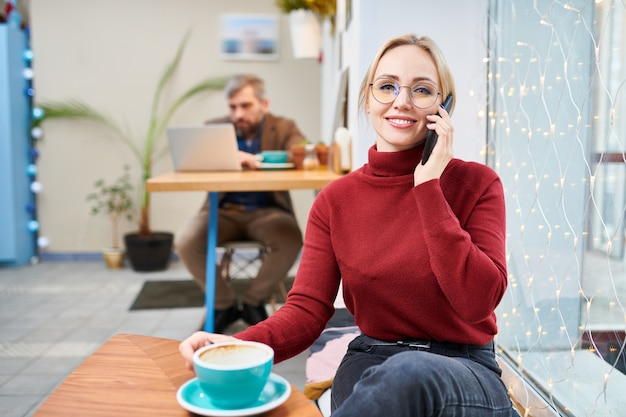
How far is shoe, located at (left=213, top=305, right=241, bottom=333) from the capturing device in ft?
9.67

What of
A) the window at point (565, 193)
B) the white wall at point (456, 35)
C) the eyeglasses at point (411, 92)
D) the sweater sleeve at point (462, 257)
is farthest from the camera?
the white wall at point (456, 35)

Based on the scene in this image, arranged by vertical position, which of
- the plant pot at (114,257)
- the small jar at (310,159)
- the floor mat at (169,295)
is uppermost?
the small jar at (310,159)

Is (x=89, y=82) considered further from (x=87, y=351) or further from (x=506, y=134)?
(x=506, y=134)

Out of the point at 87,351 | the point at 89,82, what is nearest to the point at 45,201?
the point at 89,82

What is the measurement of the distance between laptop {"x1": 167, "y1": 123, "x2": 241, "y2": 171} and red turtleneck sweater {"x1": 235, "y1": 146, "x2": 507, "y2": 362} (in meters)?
1.54

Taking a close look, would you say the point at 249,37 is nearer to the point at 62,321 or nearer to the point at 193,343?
the point at 62,321

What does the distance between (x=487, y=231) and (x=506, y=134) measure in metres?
0.90

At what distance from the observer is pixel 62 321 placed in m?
3.21

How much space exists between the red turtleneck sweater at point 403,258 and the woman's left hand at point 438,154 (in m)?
0.02

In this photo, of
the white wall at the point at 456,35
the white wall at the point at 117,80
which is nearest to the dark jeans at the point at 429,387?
the white wall at the point at 456,35

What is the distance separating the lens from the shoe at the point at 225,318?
2.95 metres

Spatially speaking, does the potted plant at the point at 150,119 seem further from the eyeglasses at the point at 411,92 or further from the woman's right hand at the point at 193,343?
the woman's right hand at the point at 193,343

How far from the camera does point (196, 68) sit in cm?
483

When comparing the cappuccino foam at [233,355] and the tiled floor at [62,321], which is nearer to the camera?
the cappuccino foam at [233,355]
